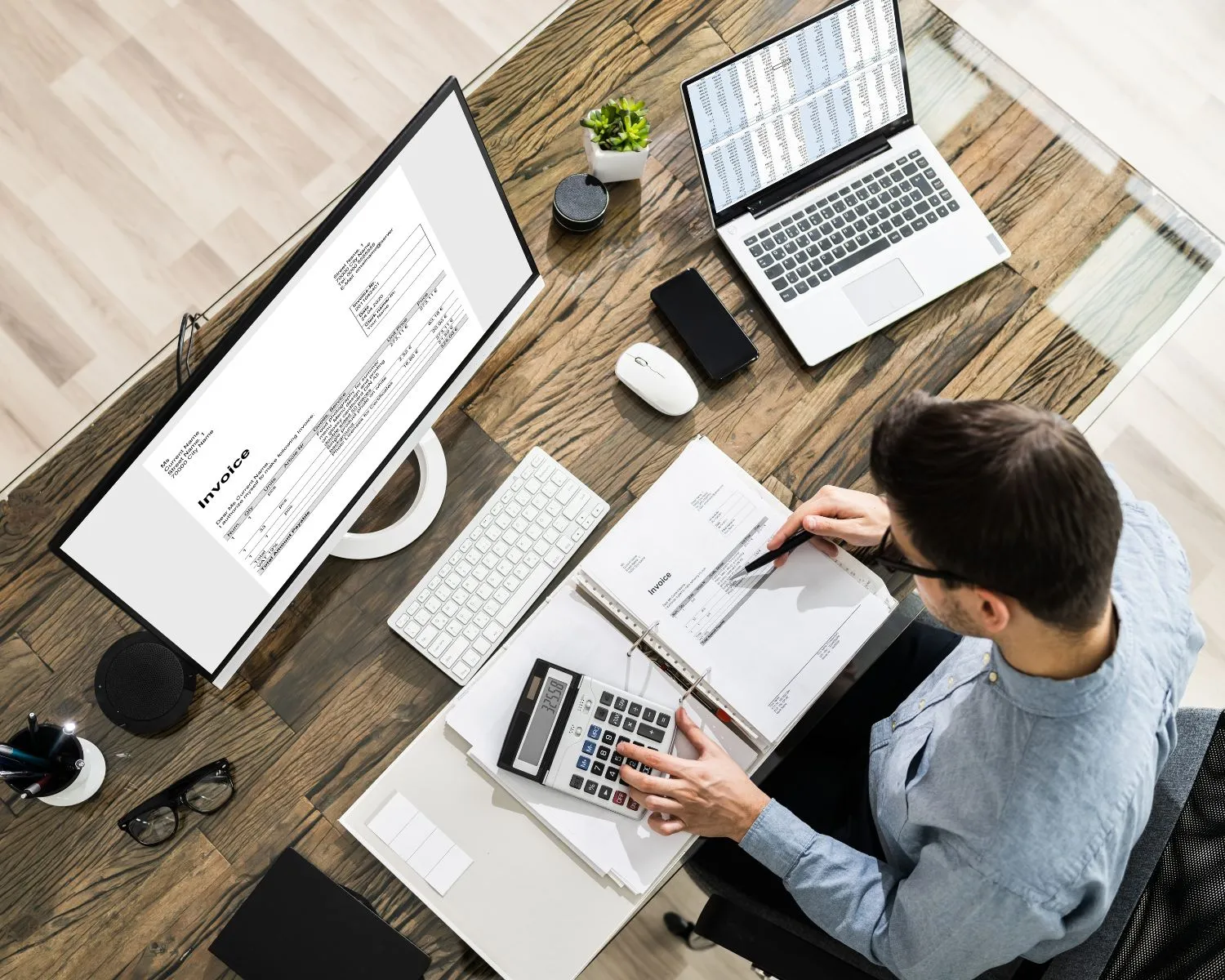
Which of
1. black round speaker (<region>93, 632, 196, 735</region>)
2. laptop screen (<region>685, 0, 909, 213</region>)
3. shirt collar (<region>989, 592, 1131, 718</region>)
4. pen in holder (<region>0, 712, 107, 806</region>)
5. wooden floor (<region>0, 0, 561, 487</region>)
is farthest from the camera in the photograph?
wooden floor (<region>0, 0, 561, 487</region>)

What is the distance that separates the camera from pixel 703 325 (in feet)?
4.50

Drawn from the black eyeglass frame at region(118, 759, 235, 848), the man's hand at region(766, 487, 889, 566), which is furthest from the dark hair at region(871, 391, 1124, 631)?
the black eyeglass frame at region(118, 759, 235, 848)

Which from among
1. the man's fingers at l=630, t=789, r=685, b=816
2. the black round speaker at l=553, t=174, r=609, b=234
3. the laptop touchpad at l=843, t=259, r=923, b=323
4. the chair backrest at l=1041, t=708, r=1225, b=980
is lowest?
the chair backrest at l=1041, t=708, r=1225, b=980

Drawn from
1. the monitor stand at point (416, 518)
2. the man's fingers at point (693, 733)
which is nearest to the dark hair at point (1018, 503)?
the man's fingers at point (693, 733)

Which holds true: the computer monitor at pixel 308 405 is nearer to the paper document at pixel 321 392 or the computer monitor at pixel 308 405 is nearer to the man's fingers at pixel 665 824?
the paper document at pixel 321 392

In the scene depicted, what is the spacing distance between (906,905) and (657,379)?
72 cm

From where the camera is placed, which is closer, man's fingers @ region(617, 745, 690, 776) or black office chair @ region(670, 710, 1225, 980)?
black office chair @ region(670, 710, 1225, 980)

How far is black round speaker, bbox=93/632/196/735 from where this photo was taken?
3.92 ft

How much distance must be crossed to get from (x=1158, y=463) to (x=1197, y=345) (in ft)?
1.10

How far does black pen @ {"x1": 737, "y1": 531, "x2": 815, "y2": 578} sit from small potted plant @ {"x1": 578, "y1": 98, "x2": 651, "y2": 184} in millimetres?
581

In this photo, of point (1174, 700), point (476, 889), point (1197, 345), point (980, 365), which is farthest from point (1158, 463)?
point (476, 889)

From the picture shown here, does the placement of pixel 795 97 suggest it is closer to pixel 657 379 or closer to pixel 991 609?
pixel 657 379

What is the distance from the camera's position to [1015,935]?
1.01 m

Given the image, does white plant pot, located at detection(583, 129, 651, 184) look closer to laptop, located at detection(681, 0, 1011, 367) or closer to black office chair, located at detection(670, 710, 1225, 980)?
laptop, located at detection(681, 0, 1011, 367)
